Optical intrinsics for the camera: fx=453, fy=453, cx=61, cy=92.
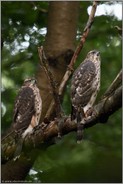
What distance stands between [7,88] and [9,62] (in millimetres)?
474

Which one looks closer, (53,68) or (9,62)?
(53,68)

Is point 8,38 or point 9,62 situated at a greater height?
point 8,38

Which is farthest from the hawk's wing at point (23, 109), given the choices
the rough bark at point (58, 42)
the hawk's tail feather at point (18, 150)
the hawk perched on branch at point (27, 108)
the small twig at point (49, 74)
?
the small twig at point (49, 74)

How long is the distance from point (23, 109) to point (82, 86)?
91 centimetres

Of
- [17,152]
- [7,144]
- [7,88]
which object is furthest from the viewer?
[7,88]

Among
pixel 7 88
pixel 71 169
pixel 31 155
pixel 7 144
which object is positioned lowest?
pixel 7 88

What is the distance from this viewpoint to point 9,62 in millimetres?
4785

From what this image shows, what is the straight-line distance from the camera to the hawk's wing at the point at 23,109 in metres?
3.85

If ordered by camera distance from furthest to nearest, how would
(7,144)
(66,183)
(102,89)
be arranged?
(102,89) < (7,144) < (66,183)

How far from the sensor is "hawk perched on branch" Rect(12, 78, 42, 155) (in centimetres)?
383

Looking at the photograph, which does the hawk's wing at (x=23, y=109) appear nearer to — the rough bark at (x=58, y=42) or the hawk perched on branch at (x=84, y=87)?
the rough bark at (x=58, y=42)

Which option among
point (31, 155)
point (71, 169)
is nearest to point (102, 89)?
point (31, 155)

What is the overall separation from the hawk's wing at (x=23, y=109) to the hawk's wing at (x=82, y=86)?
68cm

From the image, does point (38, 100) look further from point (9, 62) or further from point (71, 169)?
point (71, 169)
